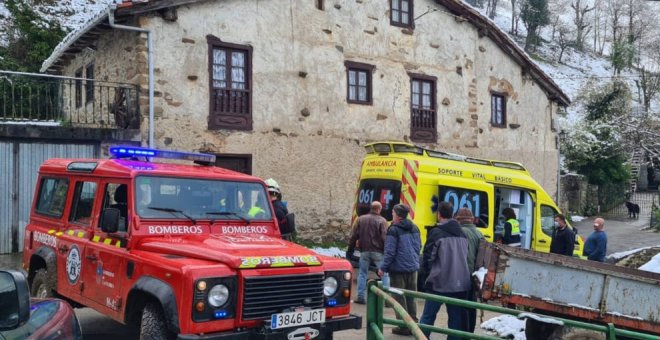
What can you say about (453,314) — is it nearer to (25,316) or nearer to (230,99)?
(25,316)

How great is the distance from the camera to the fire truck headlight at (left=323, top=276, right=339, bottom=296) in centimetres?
564

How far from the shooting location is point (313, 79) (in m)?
14.9

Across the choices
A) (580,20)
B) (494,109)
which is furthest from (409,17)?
(580,20)

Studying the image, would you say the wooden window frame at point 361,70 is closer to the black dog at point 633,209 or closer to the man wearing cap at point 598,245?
the man wearing cap at point 598,245

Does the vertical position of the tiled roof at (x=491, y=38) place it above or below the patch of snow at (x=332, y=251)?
above

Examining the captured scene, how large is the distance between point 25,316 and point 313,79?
1248cm

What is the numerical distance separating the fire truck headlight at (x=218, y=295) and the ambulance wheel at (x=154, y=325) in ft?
1.74

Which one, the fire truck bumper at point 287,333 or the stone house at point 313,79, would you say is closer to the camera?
the fire truck bumper at point 287,333

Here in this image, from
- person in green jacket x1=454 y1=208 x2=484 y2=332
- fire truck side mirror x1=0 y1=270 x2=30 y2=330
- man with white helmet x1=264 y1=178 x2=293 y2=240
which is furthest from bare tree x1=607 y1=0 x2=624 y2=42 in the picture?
fire truck side mirror x1=0 y1=270 x2=30 y2=330

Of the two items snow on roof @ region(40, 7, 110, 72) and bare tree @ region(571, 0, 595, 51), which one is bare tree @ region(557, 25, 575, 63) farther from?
snow on roof @ region(40, 7, 110, 72)

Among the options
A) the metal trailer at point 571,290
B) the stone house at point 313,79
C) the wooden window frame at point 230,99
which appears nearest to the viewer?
the metal trailer at point 571,290

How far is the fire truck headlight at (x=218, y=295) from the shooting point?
4918 millimetres

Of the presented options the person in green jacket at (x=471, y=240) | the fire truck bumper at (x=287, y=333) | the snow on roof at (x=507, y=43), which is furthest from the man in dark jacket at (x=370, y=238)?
the snow on roof at (x=507, y=43)

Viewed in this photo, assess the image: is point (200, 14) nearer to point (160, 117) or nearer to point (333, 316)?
point (160, 117)
